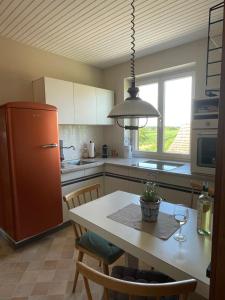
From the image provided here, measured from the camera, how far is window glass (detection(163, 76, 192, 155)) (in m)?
2.92

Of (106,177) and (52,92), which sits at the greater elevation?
(52,92)

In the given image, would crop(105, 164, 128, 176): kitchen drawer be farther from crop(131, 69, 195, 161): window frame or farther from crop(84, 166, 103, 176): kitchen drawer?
crop(131, 69, 195, 161): window frame

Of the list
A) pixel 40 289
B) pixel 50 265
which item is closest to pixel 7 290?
pixel 40 289

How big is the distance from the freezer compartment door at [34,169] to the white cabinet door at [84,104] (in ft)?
2.18

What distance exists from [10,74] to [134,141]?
2.20 meters

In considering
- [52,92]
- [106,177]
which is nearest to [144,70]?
[52,92]

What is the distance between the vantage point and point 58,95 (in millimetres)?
2684

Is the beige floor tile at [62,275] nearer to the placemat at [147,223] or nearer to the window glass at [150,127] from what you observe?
the placemat at [147,223]

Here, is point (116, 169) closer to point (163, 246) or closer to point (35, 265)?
point (35, 265)

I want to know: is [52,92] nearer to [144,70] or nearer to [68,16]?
[68,16]

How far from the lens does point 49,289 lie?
1.71 meters

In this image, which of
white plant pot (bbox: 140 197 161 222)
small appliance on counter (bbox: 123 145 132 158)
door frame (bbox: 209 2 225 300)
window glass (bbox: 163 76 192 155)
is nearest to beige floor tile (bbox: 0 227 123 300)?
white plant pot (bbox: 140 197 161 222)

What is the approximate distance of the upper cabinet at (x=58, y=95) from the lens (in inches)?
101

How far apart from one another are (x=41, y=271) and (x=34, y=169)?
3.39 ft
